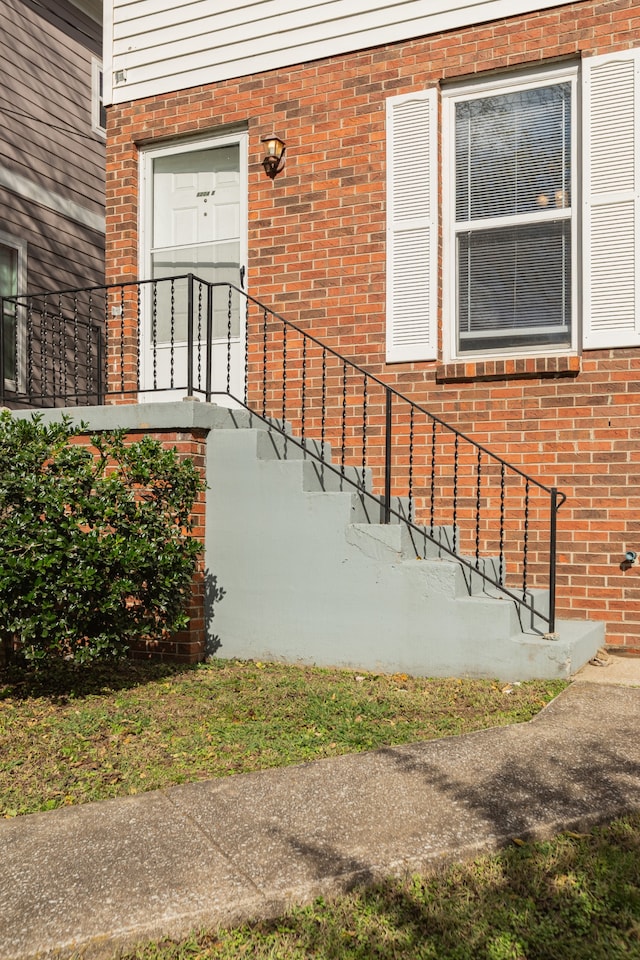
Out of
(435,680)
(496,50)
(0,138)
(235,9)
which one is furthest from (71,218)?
(435,680)

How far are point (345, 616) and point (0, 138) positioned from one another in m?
6.63

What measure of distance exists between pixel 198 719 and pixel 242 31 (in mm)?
5376

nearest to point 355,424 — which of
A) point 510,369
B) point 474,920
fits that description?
point 510,369

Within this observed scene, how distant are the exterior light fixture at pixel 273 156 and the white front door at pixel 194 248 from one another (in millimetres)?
308

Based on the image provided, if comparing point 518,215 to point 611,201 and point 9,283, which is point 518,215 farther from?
point 9,283

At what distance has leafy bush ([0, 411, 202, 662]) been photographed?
14.4 ft

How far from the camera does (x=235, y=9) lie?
6824 mm

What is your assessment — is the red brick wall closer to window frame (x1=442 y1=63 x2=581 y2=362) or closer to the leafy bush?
window frame (x1=442 y1=63 x2=581 y2=362)

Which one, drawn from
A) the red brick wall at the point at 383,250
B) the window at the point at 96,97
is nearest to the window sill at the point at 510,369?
the red brick wall at the point at 383,250

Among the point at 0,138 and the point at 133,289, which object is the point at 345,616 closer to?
the point at 133,289

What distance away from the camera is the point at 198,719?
418cm

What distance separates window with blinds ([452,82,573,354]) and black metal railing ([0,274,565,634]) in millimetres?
840

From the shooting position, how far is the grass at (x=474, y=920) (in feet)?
7.06

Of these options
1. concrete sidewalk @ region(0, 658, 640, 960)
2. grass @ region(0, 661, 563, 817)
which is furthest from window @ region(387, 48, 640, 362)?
concrete sidewalk @ region(0, 658, 640, 960)
